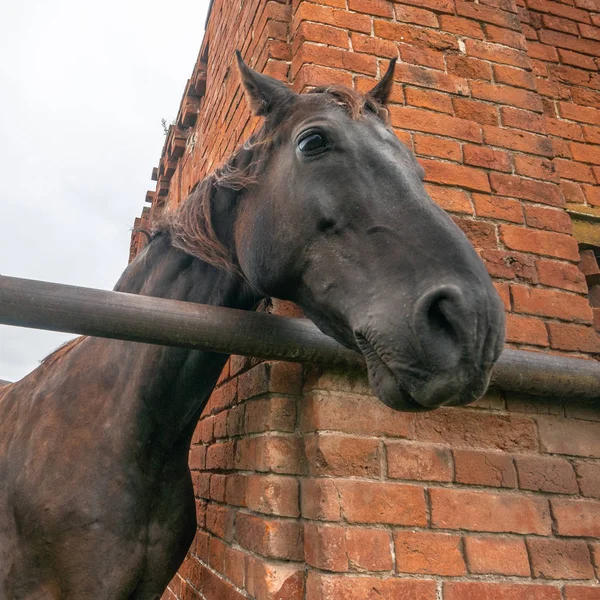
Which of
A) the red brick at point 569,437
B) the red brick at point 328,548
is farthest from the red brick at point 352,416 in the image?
the red brick at point 569,437

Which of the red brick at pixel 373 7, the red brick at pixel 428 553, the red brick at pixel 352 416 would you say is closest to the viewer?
the red brick at pixel 428 553

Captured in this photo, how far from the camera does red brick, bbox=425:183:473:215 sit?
6.06 feet

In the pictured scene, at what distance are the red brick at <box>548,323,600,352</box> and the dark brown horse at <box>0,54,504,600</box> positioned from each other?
0.89m

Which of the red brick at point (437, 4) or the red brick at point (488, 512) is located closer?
the red brick at point (488, 512)

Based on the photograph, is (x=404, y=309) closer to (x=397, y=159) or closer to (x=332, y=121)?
(x=397, y=159)

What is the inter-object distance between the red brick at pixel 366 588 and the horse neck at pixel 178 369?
0.61m

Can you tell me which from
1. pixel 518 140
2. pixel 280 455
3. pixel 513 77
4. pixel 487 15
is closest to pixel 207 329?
pixel 280 455

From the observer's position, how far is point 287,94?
1.52 meters

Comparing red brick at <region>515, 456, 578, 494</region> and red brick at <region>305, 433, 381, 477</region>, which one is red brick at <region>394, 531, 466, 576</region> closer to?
red brick at <region>305, 433, 381, 477</region>

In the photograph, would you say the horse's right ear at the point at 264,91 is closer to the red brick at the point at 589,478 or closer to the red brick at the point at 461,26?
the red brick at the point at 461,26

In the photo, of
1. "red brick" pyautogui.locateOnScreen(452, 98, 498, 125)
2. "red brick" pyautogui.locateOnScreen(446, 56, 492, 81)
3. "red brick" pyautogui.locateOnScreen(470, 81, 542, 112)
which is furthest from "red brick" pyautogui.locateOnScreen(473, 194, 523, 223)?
"red brick" pyautogui.locateOnScreen(446, 56, 492, 81)

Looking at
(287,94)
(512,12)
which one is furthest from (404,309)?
(512,12)

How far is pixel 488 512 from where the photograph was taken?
150 cm

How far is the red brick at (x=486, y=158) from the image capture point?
198 centimetres
